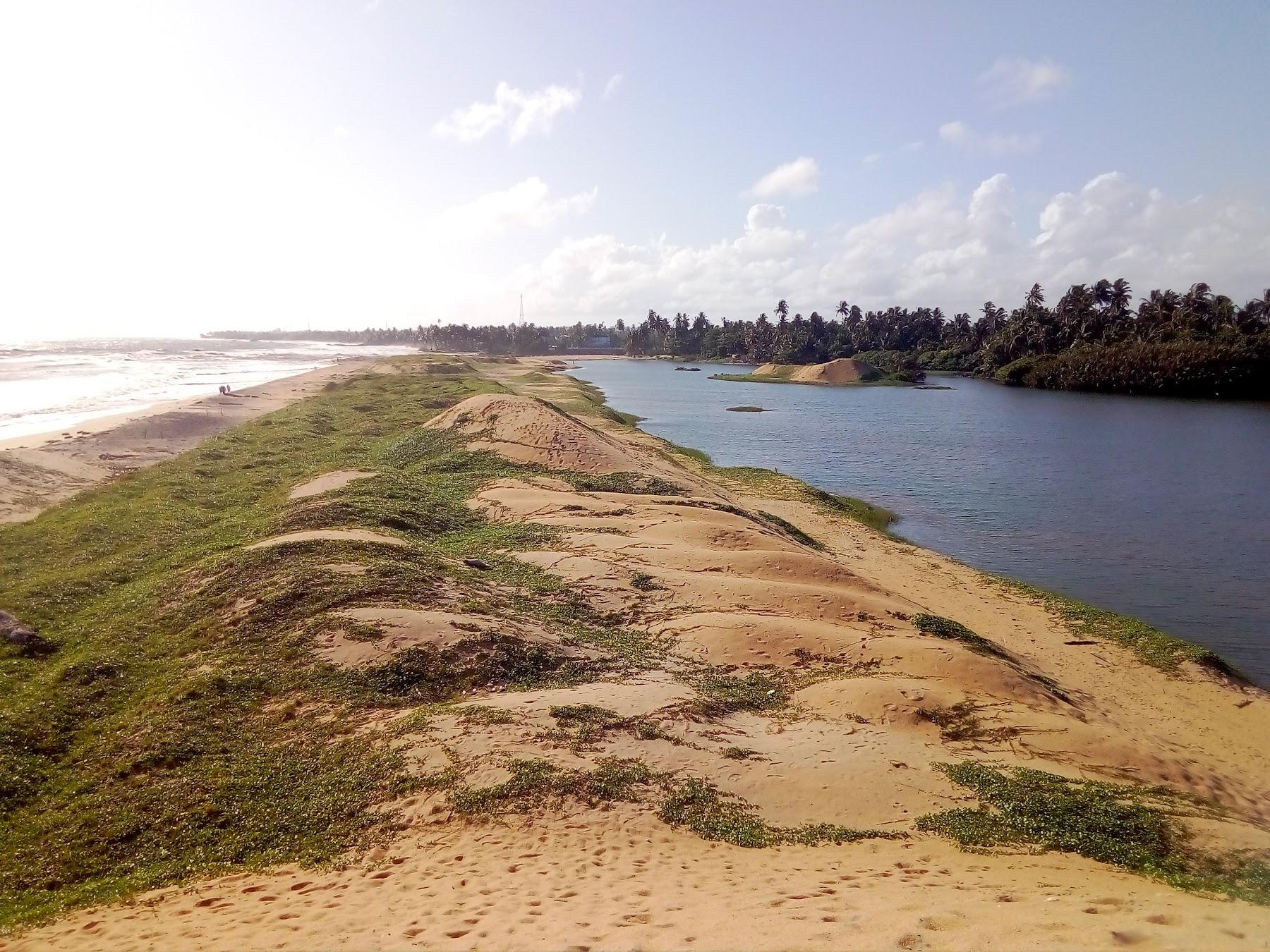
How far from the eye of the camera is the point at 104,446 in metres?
30.6

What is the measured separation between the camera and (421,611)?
39.0 ft

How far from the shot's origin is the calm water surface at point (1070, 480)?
20.0 meters

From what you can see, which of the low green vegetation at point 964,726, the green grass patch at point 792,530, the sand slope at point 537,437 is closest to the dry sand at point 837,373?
the sand slope at point 537,437

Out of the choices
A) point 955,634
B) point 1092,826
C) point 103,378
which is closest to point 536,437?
point 955,634

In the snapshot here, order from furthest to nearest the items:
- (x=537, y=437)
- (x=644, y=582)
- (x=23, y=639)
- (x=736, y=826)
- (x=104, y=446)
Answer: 1. (x=104, y=446)
2. (x=537, y=437)
3. (x=644, y=582)
4. (x=23, y=639)
5. (x=736, y=826)

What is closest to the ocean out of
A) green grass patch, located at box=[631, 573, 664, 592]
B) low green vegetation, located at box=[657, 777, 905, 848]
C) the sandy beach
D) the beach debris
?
the sandy beach

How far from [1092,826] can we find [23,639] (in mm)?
15306

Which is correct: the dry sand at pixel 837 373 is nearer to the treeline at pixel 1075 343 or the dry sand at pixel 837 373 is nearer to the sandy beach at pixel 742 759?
the treeline at pixel 1075 343

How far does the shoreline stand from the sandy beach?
5.20ft

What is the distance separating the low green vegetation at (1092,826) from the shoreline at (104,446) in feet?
76.2

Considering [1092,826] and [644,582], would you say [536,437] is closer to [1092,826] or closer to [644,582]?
[644,582]

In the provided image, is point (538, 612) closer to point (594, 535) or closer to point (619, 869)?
point (594, 535)

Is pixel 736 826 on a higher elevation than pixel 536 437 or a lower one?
lower

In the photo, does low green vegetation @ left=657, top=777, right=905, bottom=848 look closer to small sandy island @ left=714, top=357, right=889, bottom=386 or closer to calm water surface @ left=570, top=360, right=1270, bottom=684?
calm water surface @ left=570, top=360, right=1270, bottom=684
